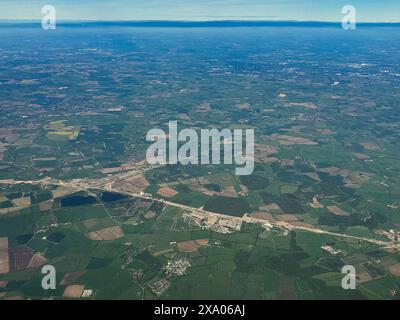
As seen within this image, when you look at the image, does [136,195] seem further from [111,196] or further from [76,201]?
[76,201]

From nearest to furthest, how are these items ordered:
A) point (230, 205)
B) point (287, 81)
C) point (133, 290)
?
point (133, 290), point (230, 205), point (287, 81)

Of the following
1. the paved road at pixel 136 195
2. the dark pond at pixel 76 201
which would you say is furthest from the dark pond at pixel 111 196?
the dark pond at pixel 76 201

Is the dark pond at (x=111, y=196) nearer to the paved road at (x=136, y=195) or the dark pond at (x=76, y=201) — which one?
the paved road at (x=136, y=195)

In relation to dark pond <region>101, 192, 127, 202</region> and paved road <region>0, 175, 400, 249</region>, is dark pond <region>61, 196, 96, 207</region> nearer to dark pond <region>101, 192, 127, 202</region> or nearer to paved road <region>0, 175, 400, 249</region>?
dark pond <region>101, 192, 127, 202</region>

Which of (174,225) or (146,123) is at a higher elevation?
(146,123)

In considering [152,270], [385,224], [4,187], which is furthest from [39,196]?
[385,224]

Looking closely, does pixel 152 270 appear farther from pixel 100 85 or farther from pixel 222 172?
pixel 100 85

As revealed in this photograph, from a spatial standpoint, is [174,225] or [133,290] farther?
[174,225]

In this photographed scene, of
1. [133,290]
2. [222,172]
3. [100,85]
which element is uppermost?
[100,85]

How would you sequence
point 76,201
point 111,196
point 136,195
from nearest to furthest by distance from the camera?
1. point 76,201
2. point 111,196
3. point 136,195

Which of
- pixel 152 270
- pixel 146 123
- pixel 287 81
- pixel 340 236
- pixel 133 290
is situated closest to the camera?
pixel 133 290

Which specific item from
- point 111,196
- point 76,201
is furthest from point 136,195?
point 76,201
